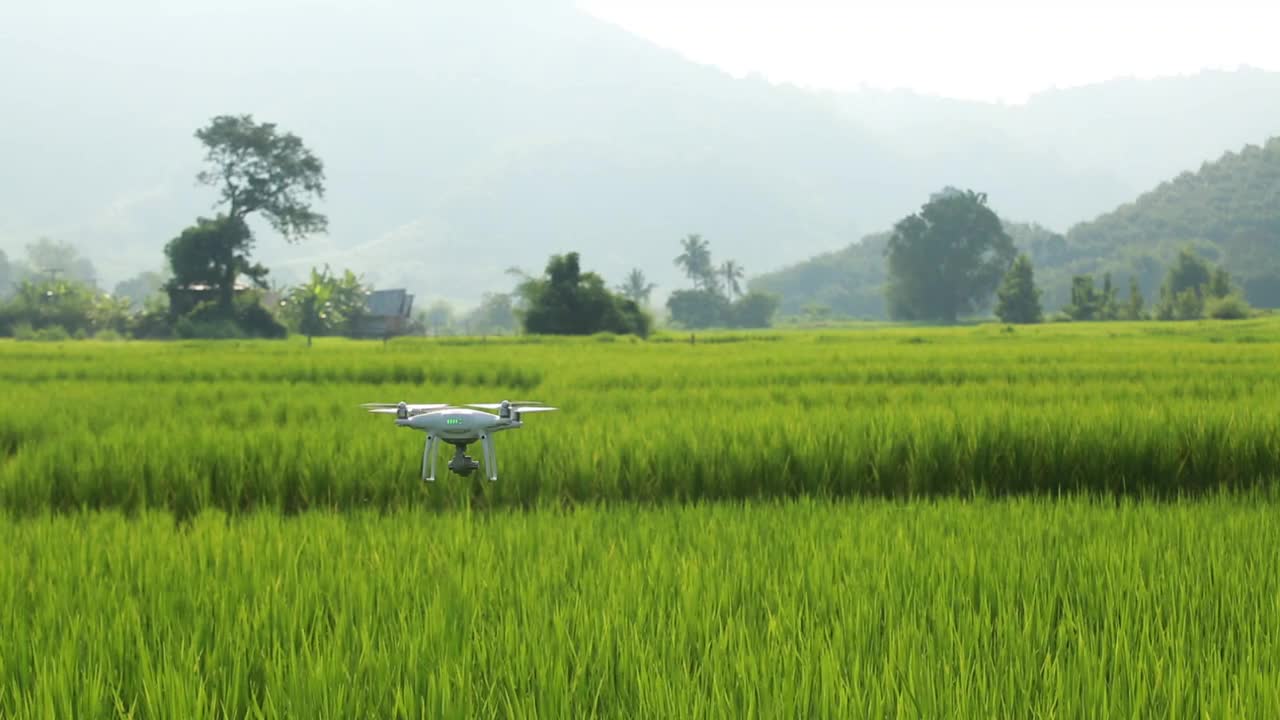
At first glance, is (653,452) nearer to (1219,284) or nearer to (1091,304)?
(1091,304)

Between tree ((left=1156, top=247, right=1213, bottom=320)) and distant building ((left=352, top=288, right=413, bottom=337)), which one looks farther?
distant building ((left=352, top=288, right=413, bottom=337))

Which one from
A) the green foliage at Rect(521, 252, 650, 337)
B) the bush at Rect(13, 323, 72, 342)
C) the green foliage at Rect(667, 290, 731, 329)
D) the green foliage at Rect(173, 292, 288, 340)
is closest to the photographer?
the green foliage at Rect(521, 252, 650, 337)

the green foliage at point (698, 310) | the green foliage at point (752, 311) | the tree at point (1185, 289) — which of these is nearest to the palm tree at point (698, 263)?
the green foliage at point (698, 310)

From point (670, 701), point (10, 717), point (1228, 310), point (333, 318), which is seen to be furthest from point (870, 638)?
point (1228, 310)

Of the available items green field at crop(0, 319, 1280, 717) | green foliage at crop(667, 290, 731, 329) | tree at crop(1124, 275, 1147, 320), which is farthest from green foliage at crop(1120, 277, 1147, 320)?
green field at crop(0, 319, 1280, 717)

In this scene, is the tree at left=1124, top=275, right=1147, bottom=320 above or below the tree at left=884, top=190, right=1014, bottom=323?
below

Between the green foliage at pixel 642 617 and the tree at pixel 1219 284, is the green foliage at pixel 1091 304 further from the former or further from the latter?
the green foliage at pixel 642 617

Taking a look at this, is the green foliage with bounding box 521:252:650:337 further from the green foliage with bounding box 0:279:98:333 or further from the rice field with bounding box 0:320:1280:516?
the rice field with bounding box 0:320:1280:516
